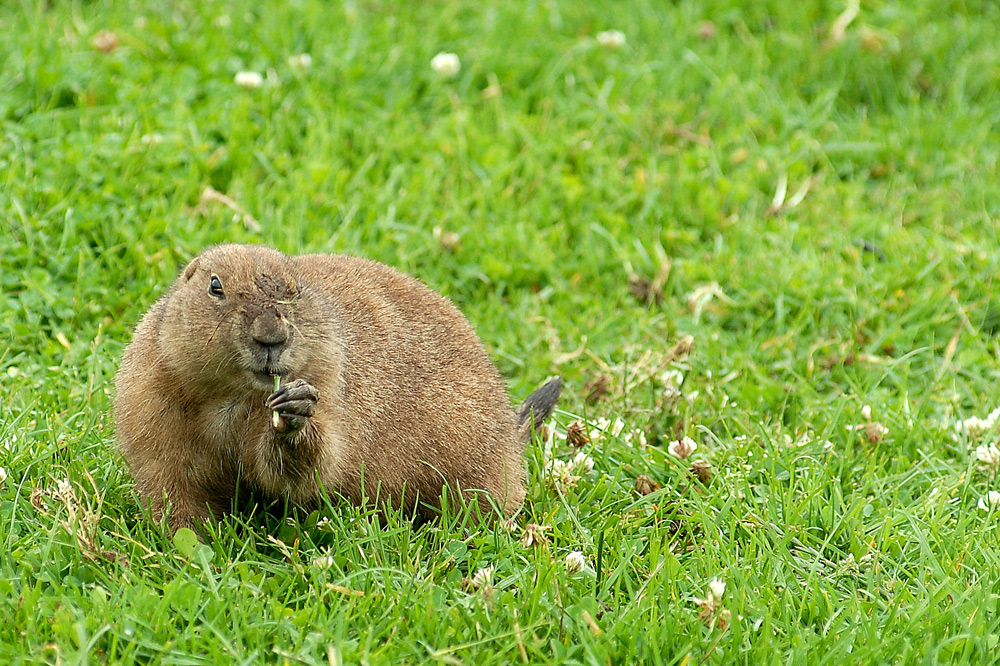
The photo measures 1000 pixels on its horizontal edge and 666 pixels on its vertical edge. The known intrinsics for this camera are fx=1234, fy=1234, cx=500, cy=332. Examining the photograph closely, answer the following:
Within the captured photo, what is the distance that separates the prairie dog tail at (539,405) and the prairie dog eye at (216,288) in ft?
4.62

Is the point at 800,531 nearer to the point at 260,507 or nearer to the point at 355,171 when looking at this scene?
the point at 260,507

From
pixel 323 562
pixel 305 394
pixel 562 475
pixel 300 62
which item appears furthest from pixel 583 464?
pixel 300 62

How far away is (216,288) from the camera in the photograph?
3.35 metres

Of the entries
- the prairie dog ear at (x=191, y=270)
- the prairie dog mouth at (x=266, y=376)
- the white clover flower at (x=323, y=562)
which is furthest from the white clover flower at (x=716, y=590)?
the prairie dog ear at (x=191, y=270)

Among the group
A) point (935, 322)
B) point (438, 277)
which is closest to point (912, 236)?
point (935, 322)

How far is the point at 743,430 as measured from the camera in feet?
15.5

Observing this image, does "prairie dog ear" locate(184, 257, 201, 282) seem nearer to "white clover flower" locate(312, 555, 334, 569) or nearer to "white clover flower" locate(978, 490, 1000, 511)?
"white clover flower" locate(312, 555, 334, 569)

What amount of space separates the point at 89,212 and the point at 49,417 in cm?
131

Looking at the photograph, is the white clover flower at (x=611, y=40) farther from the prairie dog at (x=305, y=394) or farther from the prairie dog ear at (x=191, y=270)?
the prairie dog ear at (x=191, y=270)

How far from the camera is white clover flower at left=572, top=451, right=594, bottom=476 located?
426cm

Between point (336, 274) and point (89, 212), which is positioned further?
point (89, 212)

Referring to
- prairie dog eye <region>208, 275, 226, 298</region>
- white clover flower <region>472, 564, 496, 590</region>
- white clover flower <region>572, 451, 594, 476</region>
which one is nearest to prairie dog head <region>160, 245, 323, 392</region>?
prairie dog eye <region>208, 275, 226, 298</region>

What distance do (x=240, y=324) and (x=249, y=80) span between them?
10.6ft

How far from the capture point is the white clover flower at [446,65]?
6.66 meters
